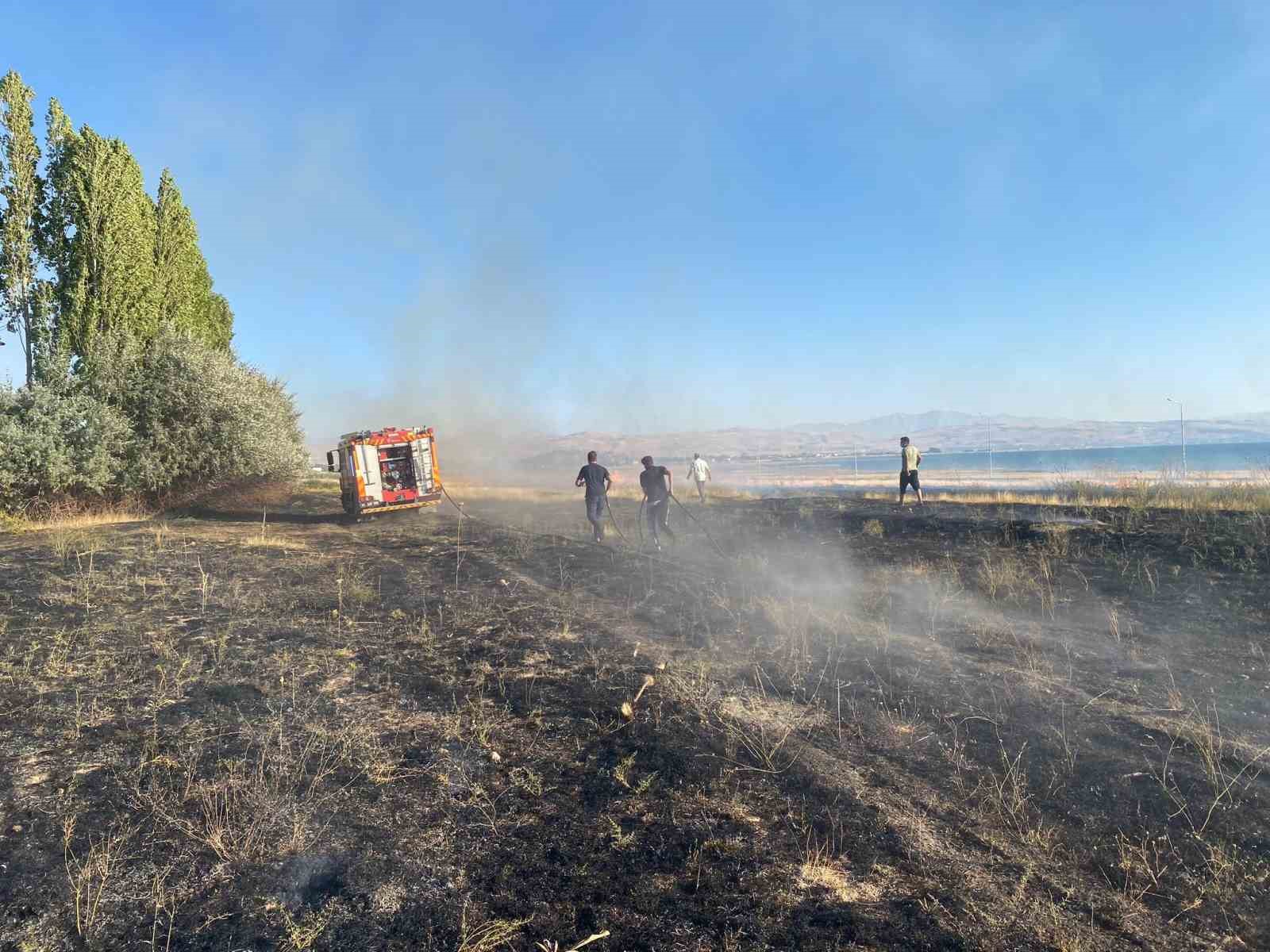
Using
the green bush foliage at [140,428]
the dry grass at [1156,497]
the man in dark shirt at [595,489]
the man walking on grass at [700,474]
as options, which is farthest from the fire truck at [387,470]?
the dry grass at [1156,497]

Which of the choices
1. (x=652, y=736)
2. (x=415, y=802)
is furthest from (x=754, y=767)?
(x=415, y=802)

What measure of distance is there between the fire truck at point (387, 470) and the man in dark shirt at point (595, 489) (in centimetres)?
903

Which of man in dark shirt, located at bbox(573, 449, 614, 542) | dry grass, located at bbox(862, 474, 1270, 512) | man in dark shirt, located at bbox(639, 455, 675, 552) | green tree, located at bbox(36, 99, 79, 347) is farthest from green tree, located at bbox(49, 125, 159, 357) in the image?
dry grass, located at bbox(862, 474, 1270, 512)

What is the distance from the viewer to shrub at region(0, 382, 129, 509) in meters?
14.0

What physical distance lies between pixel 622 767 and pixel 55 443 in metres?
16.2

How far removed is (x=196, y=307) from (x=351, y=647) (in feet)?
71.7

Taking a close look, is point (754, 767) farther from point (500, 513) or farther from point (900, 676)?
point (500, 513)

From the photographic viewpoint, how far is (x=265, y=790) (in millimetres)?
3973

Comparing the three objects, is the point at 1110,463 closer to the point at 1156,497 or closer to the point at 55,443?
the point at 1156,497

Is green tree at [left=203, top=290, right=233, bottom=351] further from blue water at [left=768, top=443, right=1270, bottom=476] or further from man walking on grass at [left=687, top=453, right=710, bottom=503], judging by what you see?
Result: blue water at [left=768, top=443, right=1270, bottom=476]

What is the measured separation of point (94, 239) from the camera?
57.0 ft

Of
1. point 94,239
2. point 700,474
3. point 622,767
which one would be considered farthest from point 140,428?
point 622,767

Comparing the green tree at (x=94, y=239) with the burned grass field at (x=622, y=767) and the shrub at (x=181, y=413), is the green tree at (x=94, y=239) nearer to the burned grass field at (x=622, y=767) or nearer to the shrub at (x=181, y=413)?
the shrub at (x=181, y=413)

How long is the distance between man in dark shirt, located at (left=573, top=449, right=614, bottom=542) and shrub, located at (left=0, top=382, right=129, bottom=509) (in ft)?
36.8
